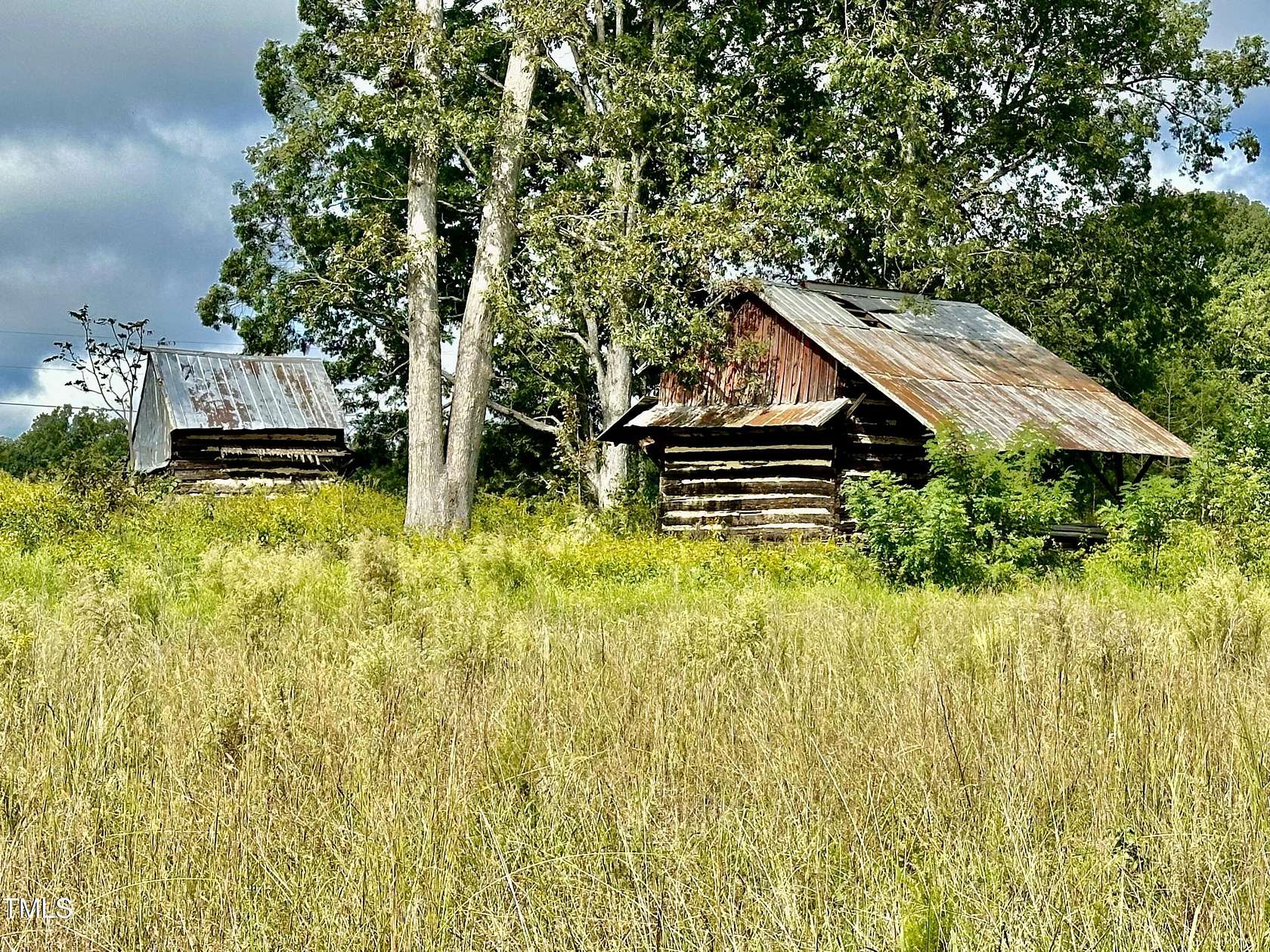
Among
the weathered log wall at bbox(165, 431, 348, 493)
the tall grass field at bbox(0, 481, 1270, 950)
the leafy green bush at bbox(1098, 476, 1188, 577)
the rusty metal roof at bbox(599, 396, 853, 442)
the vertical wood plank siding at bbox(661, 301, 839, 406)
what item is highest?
the vertical wood plank siding at bbox(661, 301, 839, 406)

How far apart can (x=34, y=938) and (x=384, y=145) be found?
94.5 feet

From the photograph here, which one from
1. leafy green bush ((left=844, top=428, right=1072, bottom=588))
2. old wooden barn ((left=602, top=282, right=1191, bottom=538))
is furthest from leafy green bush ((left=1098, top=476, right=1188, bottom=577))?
old wooden barn ((left=602, top=282, right=1191, bottom=538))

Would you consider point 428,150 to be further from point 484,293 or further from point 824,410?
point 824,410

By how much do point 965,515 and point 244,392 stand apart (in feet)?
78.0

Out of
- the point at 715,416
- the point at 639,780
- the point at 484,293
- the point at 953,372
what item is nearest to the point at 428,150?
the point at 484,293

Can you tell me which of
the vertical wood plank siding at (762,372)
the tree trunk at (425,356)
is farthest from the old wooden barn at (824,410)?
the tree trunk at (425,356)

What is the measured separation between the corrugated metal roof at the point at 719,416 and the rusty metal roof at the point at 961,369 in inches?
36.6

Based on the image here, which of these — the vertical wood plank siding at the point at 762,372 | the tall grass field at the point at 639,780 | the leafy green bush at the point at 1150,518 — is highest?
the vertical wood plank siding at the point at 762,372

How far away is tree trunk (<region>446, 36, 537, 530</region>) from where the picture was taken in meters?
21.6

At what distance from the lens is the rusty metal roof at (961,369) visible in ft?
63.8

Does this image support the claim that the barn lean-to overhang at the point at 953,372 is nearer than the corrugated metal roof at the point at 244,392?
Yes

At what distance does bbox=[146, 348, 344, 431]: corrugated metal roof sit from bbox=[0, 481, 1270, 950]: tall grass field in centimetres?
2410

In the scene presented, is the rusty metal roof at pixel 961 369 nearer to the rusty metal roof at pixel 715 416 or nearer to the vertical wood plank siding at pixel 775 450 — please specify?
the vertical wood plank siding at pixel 775 450

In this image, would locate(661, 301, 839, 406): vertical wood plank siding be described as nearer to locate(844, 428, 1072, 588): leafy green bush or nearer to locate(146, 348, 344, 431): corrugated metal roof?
locate(844, 428, 1072, 588): leafy green bush
